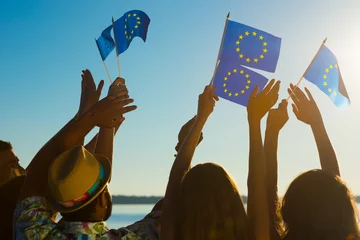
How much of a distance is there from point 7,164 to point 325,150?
8.23 ft

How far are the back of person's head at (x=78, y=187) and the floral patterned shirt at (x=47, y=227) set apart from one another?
49 mm

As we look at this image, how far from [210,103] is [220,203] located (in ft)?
3.49

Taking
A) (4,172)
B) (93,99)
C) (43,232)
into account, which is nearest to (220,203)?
(43,232)

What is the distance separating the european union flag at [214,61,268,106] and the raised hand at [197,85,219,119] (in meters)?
1.90

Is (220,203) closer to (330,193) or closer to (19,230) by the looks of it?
(330,193)

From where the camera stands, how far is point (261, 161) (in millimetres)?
3467

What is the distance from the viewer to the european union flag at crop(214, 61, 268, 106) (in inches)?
237

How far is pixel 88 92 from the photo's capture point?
422 centimetres

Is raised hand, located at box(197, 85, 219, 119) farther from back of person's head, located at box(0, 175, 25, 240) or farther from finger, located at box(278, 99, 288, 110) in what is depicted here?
back of person's head, located at box(0, 175, 25, 240)

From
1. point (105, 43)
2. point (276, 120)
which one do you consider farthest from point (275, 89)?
point (105, 43)

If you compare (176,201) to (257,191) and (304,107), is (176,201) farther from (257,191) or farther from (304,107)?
(304,107)

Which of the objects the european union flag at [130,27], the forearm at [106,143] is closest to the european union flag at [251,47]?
the european union flag at [130,27]

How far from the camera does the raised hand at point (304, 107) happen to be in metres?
4.38

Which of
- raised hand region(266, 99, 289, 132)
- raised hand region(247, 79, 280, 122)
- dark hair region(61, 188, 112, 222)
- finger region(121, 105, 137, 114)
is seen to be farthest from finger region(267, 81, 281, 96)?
dark hair region(61, 188, 112, 222)
